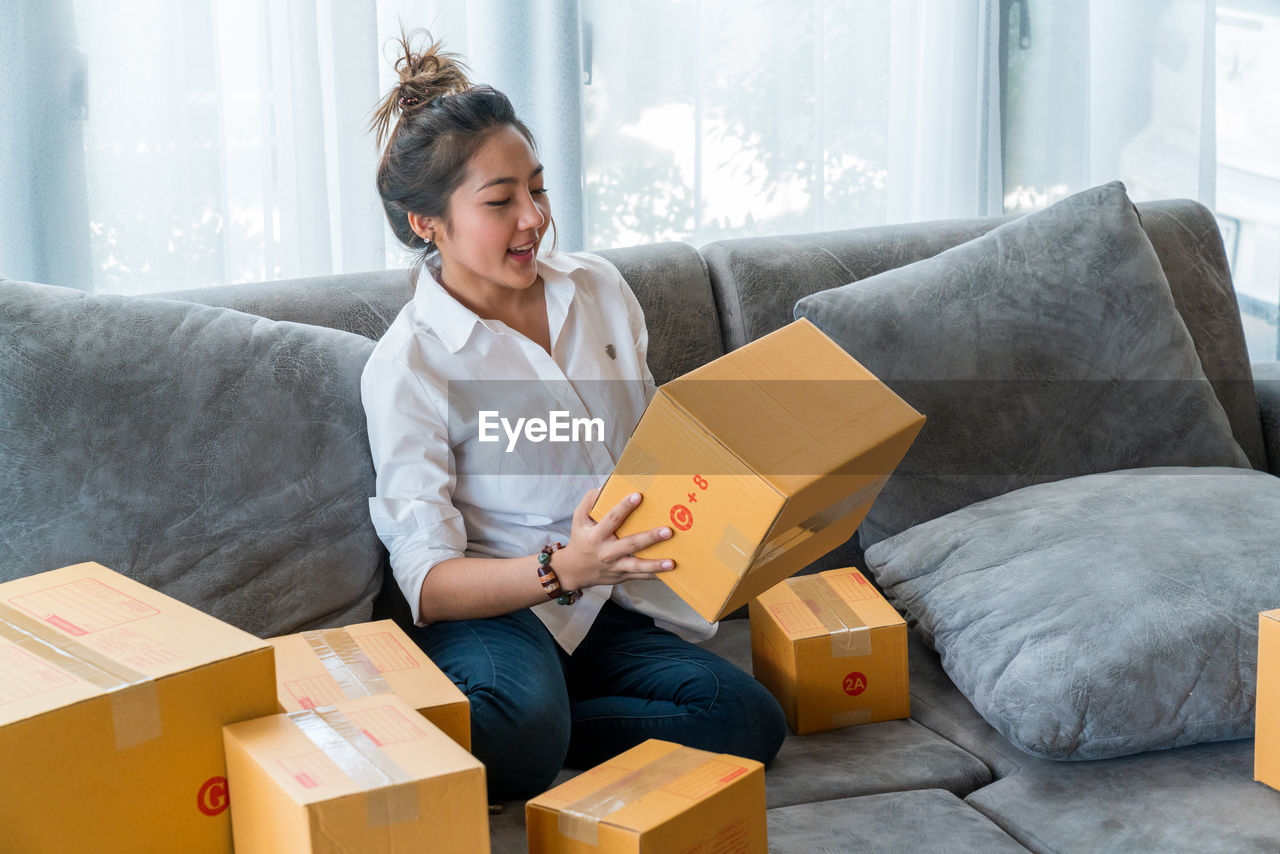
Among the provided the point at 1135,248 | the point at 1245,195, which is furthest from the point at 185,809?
the point at 1245,195

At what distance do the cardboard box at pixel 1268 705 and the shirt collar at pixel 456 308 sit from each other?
0.89 metres

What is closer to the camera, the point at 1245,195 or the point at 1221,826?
the point at 1221,826

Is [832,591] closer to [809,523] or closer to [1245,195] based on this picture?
[809,523]

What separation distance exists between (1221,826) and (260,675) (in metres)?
0.90

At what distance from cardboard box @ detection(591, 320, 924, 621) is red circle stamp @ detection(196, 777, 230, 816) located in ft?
1.46

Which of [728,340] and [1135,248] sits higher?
[1135,248]

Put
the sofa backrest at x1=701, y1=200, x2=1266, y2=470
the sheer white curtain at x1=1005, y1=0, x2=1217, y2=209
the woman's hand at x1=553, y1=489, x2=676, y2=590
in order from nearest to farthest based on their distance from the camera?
the woman's hand at x1=553, y1=489, x2=676, y2=590 < the sofa backrest at x1=701, y1=200, x2=1266, y2=470 < the sheer white curtain at x1=1005, y1=0, x2=1217, y2=209

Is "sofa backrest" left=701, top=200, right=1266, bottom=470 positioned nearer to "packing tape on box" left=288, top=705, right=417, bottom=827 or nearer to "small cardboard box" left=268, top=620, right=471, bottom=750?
"small cardboard box" left=268, top=620, right=471, bottom=750

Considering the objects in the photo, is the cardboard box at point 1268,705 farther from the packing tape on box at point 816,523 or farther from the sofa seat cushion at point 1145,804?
the packing tape on box at point 816,523

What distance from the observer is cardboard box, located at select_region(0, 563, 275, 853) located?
78 centimetres

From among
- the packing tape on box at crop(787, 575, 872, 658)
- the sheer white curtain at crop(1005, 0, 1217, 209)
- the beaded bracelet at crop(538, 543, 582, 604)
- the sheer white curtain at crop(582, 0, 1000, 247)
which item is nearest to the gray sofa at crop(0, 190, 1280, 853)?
the packing tape on box at crop(787, 575, 872, 658)

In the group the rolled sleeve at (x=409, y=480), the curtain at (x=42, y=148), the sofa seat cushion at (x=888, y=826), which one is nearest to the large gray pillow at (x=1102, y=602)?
the sofa seat cushion at (x=888, y=826)

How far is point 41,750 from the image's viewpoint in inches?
30.4

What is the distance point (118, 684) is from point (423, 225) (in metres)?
0.81
